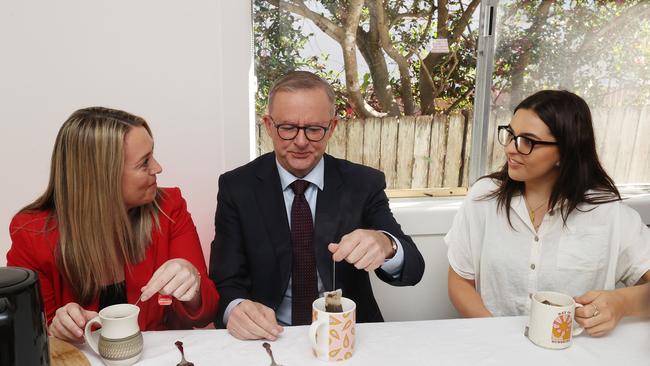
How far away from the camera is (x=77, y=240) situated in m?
1.34

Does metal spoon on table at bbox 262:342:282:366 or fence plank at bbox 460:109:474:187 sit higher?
fence plank at bbox 460:109:474:187

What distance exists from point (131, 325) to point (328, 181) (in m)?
0.81

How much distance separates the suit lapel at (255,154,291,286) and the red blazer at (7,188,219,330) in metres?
0.23

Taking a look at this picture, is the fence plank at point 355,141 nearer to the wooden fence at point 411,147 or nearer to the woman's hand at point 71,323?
the wooden fence at point 411,147

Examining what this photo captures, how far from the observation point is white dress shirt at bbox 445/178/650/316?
5.08 feet

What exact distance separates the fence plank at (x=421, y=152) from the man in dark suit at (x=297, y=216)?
786 millimetres

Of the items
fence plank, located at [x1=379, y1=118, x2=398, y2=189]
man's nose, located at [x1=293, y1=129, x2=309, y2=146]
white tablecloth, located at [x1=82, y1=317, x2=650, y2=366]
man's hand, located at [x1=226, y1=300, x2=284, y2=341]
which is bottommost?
white tablecloth, located at [x1=82, y1=317, x2=650, y2=366]

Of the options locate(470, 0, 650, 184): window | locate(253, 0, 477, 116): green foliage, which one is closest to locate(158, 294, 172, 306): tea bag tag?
locate(253, 0, 477, 116): green foliage

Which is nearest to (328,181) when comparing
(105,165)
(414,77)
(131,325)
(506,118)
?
(105,165)

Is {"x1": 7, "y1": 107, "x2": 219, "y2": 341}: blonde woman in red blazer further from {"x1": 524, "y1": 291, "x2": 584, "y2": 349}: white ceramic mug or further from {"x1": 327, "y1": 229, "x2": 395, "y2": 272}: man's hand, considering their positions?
{"x1": 524, "y1": 291, "x2": 584, "y2": 349}: white ceramic mug

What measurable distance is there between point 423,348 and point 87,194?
3.20 ft

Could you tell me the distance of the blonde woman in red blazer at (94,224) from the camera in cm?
133

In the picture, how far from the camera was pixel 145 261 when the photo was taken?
4.72 feet

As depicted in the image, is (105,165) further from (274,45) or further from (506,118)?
(506,118)
